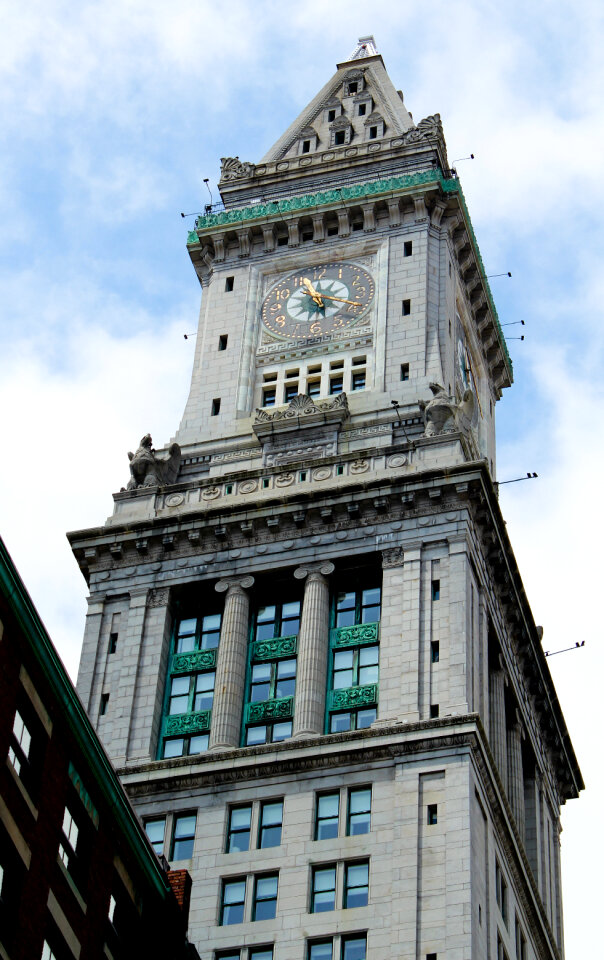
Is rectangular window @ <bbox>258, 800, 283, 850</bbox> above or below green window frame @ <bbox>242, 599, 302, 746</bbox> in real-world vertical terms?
below

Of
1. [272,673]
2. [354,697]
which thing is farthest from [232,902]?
[272,673]

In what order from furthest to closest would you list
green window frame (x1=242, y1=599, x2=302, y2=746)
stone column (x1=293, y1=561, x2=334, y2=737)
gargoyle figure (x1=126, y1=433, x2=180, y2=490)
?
gargoyle figure (x1=126, y1=433, x2=180, y2=490) → green window frame (x1=242, y1=599, x2=302, y2=746) → stone column (x1=293, y1=561, x2=334, y2=737)

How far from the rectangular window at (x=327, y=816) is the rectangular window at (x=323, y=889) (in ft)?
4.83

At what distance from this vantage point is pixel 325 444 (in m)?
95.2

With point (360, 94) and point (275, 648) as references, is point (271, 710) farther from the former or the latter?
point (360, 94)

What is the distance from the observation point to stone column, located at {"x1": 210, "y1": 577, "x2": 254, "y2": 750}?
84.1 m

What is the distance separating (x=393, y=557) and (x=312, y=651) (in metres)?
5.41

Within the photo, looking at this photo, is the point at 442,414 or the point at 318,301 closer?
the point at 442,414

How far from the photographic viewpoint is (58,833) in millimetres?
55062

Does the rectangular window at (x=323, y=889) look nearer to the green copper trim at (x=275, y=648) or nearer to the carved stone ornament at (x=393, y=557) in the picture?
the green copper trim at (x=275, y=648)

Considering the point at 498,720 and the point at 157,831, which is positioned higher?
the point at 498,720

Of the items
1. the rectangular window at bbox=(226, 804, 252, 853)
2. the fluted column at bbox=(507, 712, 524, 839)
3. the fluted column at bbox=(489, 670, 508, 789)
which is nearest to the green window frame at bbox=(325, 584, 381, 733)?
the rectangular window at bbox=(226, 804, 252, 853)

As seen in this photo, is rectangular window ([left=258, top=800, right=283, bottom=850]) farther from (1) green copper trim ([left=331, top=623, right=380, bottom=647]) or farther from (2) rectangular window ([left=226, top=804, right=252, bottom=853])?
(1) green copper trim ([left=331, top=623, right=380, bottom=647])

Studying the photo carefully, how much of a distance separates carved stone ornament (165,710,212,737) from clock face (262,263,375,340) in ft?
79.1
